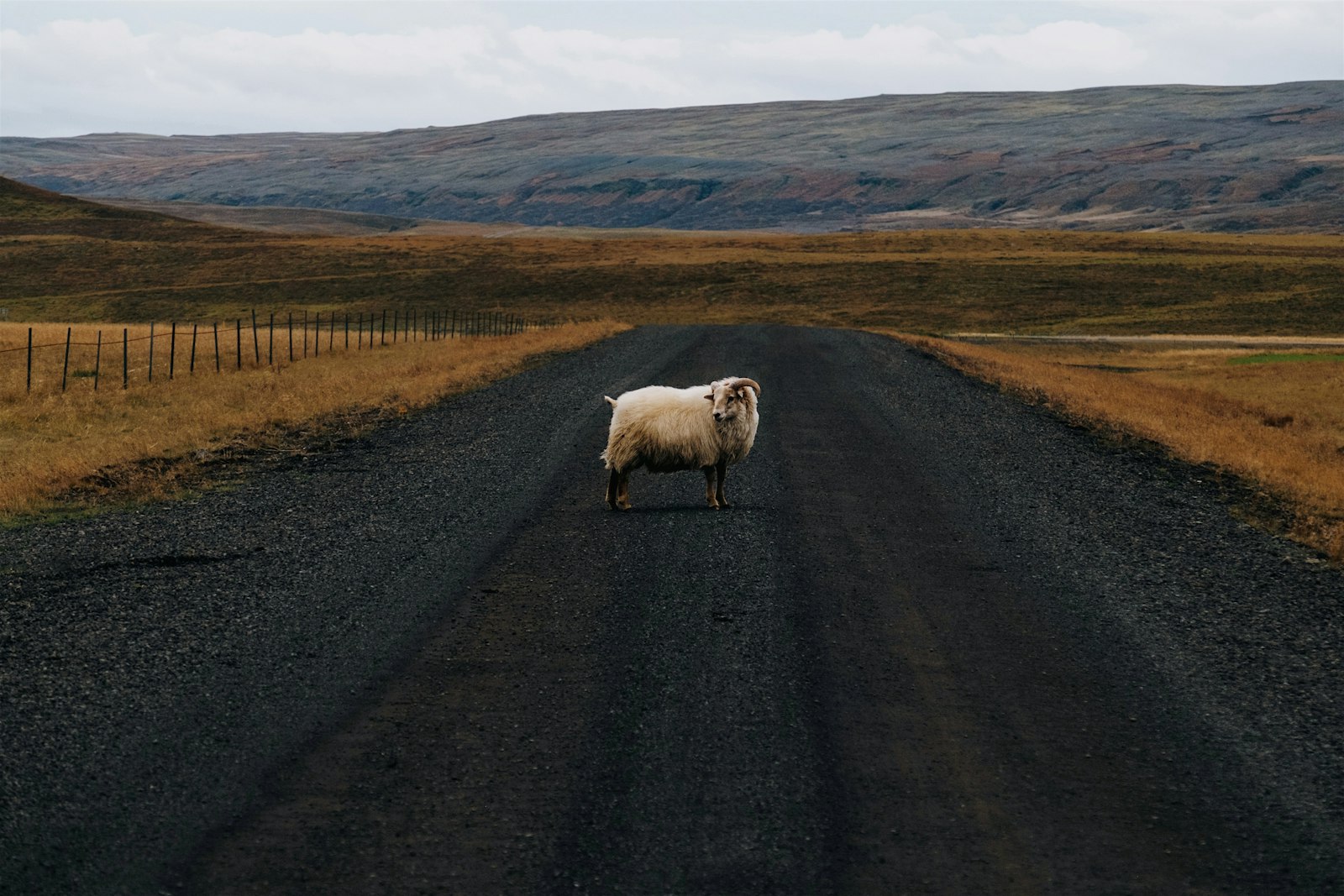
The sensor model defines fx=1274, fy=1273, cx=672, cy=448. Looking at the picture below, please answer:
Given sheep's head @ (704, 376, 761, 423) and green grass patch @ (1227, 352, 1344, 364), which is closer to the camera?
sheep's head @ (704, 376, 761, 423)

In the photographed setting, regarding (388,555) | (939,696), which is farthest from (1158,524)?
(388,555)

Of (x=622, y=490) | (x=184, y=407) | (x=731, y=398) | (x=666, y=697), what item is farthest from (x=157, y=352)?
(x=666, y=697)

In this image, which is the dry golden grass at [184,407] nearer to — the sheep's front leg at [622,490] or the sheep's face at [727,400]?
the sheep's front leg at [622,490]

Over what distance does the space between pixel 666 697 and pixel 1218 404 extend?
28.4 metres

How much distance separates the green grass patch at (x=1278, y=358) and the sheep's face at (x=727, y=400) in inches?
1530

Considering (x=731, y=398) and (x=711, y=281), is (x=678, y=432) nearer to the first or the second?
(x=731, y=398)

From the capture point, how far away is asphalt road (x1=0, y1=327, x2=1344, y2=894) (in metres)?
5.88

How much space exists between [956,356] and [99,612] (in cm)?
3412

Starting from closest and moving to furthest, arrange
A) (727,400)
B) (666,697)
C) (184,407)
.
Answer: (666,697), (727,400), (184,407)

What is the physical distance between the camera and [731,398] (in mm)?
13938

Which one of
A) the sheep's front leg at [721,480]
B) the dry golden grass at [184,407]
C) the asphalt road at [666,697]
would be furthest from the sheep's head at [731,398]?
the dry golden grass at [184,407]

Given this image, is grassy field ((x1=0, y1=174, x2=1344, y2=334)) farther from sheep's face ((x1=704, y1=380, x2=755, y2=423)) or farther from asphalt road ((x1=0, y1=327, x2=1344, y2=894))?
asphalt road ((x1=0, y1=327, x2=1344, y2=894))

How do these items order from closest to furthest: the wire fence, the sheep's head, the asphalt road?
the asphalt road → the sheep's head → the wire fence

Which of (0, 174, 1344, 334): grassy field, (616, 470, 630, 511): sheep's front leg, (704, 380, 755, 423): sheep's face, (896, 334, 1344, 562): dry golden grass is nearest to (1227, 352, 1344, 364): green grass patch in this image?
(896, 334, 1344, 562): dry golden grass
